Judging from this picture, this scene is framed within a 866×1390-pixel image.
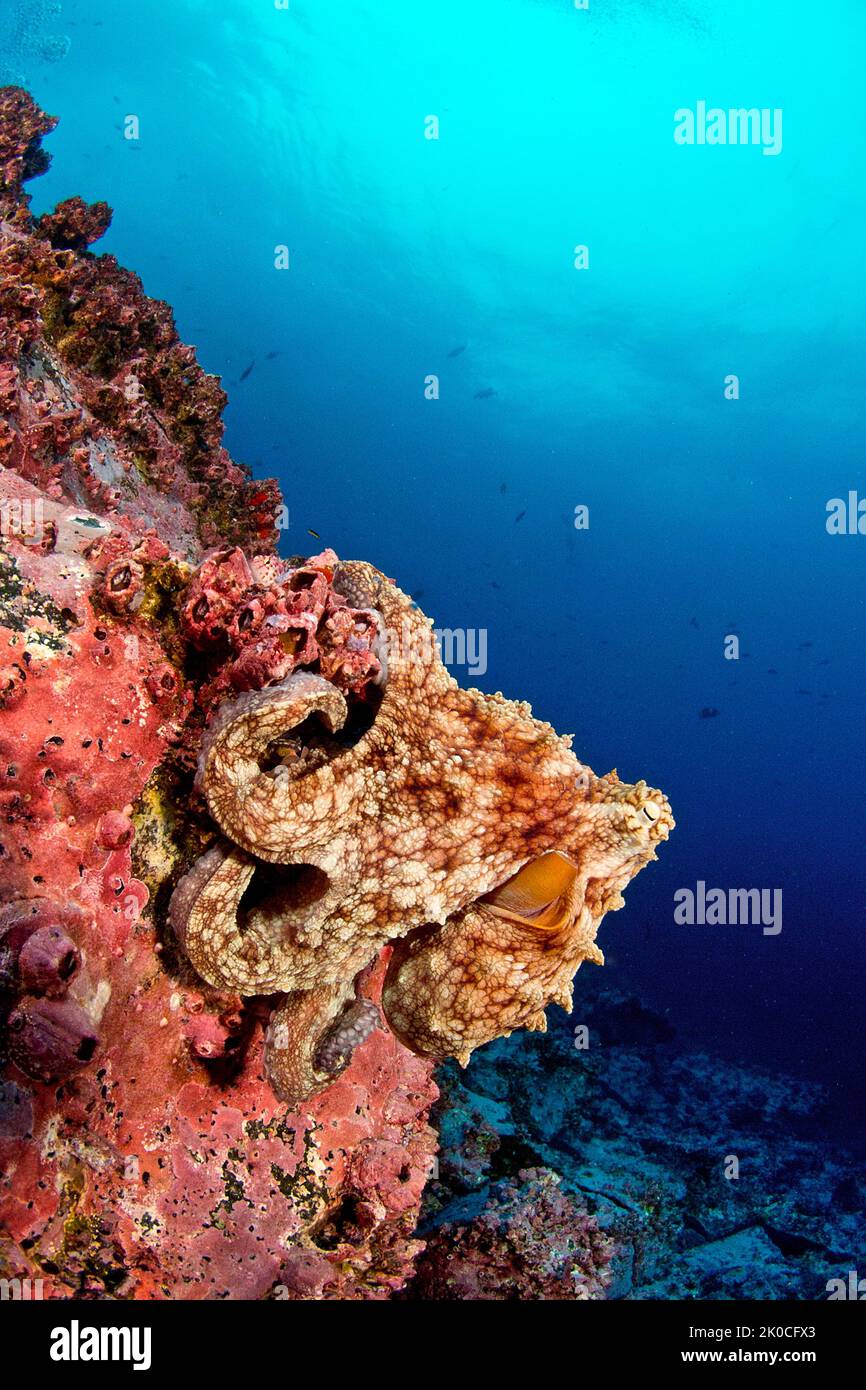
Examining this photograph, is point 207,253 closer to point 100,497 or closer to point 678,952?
point 678,952

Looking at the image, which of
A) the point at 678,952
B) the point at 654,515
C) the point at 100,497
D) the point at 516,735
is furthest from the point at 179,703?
the point at 654,515

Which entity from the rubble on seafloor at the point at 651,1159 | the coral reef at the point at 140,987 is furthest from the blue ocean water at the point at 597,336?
the coral reef at the point at 140,987

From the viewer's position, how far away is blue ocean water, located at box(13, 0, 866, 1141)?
47.4 metres

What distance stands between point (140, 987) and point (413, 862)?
4.22ft

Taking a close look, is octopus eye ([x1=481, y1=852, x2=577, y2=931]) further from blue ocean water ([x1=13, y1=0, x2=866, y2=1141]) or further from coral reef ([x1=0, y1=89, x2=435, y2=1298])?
blue ocean water ([x1=13, y1=0, x2=866, y2=1141])

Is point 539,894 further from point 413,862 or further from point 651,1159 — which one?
point 651,1159

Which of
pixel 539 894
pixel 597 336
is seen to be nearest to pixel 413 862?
pixel 539 894

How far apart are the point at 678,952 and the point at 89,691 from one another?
145ft

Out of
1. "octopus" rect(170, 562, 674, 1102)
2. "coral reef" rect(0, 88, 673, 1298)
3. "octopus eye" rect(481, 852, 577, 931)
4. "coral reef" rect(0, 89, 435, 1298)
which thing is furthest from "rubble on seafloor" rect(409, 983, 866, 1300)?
"octopus eye" rect(481, 852, 577, 931)

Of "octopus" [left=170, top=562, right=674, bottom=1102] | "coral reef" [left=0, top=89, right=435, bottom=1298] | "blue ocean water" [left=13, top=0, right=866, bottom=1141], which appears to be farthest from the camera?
"blue ocean water" [left=13, top=0, right=866, bottom=1141]

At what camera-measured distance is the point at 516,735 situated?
3172 mm

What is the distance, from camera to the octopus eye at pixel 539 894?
3168 mm

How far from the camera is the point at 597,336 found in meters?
63.4

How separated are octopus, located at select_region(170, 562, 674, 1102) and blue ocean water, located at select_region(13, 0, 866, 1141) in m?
27.6
